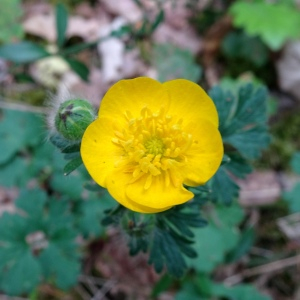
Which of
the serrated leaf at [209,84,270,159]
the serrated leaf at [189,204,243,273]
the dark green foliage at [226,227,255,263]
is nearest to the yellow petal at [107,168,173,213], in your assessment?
the serrated leaf at [209,84,270,159]

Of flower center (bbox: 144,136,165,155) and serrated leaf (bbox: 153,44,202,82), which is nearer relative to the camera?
flower center (bbox: 144,136,165,155)

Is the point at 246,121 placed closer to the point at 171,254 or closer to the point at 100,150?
the point at 171,254

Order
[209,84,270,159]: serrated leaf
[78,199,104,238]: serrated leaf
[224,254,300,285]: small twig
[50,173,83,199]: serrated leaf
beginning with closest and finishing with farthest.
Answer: [209,84,270,159]: serrated leaf
[78,199,104,238]: serrated leaf
[50,173,83,199]: serrated leaf
[224,254,300,285]: small twig

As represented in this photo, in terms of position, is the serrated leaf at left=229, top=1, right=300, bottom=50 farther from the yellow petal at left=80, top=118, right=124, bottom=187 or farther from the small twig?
the yellow petal at left=80, top=118, right=124, bottom=187

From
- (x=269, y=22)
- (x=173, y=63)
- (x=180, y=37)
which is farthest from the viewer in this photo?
(x=180, y=37)

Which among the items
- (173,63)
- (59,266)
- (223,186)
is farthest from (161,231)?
(173,63)

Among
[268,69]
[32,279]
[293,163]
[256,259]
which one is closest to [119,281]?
[32,279]

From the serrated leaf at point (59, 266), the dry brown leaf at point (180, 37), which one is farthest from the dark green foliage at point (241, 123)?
the dry brown leaf at point (180, 37)
